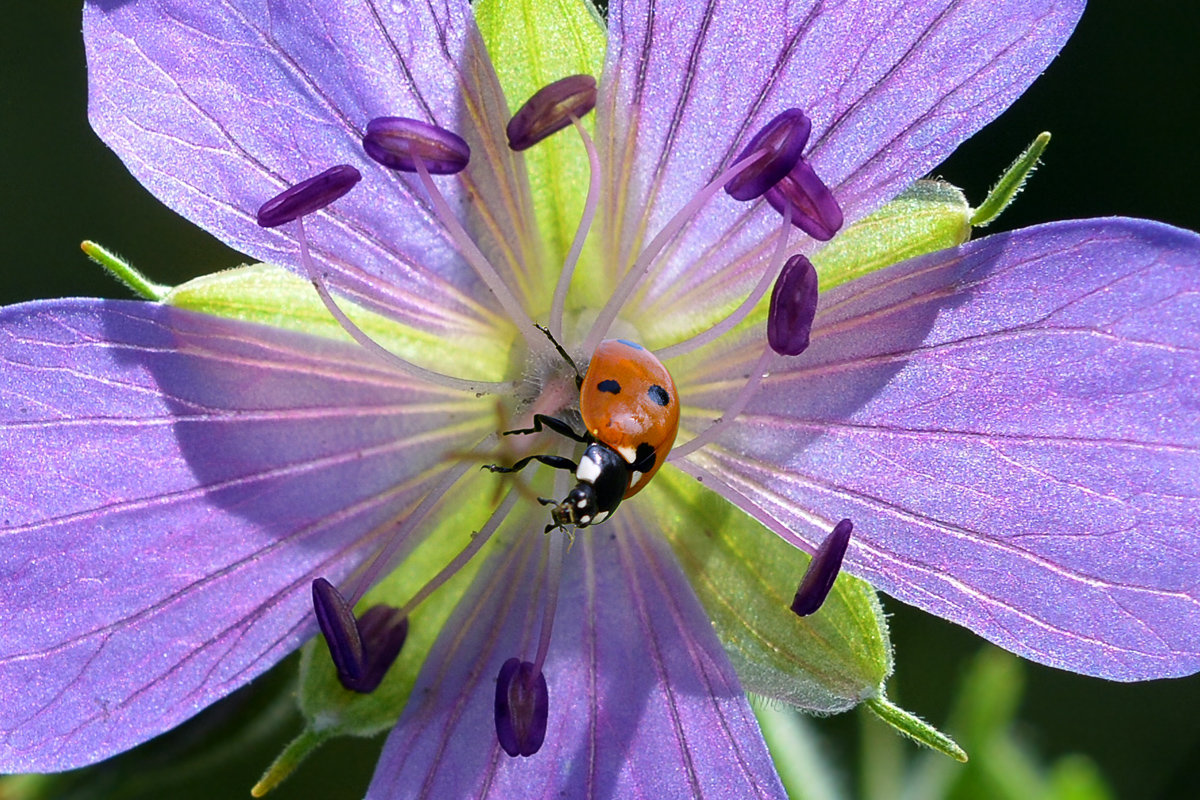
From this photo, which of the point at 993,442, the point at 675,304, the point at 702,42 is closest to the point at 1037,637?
the point at 993,442

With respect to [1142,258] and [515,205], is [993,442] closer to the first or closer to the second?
[1142,258]

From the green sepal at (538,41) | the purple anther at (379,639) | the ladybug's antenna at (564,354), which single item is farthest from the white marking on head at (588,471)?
the green sepal at (538,41)

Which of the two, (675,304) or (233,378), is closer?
(233,378)

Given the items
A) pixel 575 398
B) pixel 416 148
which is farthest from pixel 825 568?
pixel 416 148

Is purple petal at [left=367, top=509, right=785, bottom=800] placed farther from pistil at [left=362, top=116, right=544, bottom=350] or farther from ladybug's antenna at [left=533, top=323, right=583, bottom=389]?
pistil at [left=362, top=116, right=544, bottom=350]

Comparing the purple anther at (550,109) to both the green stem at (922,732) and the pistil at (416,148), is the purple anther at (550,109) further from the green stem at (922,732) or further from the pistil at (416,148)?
the green stem at (922,732)

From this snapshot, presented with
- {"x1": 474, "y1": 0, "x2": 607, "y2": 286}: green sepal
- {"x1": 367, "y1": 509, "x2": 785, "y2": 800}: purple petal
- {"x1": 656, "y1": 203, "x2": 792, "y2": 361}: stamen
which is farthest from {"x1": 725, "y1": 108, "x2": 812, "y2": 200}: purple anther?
{"x1": 367, "y1": 509, "x2": 785, "y2": 800}: purple petal
